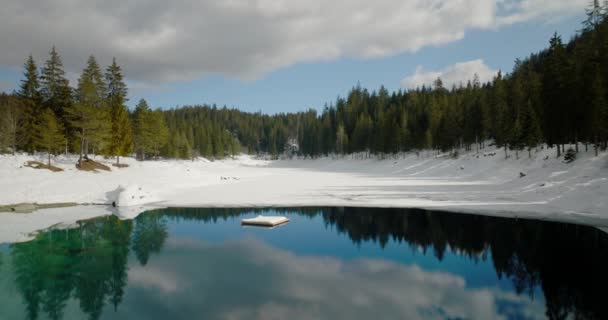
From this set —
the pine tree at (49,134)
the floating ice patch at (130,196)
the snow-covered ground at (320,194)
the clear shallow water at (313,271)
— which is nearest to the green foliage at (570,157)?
the snow-covered ground at (320,194)

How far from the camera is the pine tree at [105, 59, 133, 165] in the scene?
158ft

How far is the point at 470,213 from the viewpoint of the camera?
80.8ft

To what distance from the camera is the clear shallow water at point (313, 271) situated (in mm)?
11062

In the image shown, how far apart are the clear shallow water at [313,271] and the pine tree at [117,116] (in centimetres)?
2882

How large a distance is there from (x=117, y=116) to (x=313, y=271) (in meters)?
48.2

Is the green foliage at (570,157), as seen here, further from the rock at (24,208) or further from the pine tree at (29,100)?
the pine tree at (29,100)

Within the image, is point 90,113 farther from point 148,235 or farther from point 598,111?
point 598,111

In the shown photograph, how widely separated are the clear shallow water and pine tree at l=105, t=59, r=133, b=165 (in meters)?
28.8

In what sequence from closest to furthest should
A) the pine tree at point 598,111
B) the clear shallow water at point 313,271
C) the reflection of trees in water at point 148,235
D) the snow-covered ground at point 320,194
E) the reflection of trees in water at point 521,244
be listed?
the clear shallow water at point 313,271
the reflection of trees in water at point 521,244
the reflection of trees in water at point 148,235
the snow-covered ground at point 320,194
the pine tree at point 598,111

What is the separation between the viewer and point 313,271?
1478 cm

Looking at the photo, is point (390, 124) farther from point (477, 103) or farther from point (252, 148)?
point (252, 148)

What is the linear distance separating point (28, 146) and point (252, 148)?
140254 millimetres

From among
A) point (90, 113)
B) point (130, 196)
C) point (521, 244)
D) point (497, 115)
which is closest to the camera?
point (521, 244)

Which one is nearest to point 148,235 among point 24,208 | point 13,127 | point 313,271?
point 313,271
